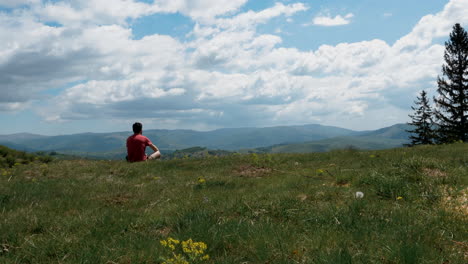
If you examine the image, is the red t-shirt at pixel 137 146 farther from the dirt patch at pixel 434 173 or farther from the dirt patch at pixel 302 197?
the dirt patch at pixel 434 173

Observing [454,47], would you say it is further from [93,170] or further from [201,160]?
[93,170]

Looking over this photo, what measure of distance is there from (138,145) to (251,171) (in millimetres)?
6899

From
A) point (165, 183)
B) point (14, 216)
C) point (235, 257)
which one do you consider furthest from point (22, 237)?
point (165, 183)

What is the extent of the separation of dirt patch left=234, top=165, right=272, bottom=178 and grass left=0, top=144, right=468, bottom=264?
1937 millimetres

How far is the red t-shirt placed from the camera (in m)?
16.5

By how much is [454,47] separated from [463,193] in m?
61.7

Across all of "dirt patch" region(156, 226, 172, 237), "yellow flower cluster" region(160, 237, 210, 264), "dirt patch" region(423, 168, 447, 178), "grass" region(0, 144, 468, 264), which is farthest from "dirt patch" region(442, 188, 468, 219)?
"dirt patch" region(156, 226, 172, 237)

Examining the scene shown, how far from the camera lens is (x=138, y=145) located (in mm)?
16688

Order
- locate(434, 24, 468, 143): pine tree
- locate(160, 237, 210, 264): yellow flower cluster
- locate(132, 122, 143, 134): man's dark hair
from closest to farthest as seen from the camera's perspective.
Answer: locate(160, 237, 210, 264): yellow flower cluster → locate(132, 122, 143, 134): man's dark hair → locate(434, 24, 468, 143): pine tree

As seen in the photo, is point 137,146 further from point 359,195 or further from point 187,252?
point 187,252

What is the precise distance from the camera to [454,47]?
55.8 m

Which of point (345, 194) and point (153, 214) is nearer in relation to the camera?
point (153, 214)

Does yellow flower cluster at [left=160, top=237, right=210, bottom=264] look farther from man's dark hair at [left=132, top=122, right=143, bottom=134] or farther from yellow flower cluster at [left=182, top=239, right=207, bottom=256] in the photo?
man's dark hair at [left=132, top=122, right=143, bottom=134]

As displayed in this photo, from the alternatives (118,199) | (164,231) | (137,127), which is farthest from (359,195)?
(137,127)
